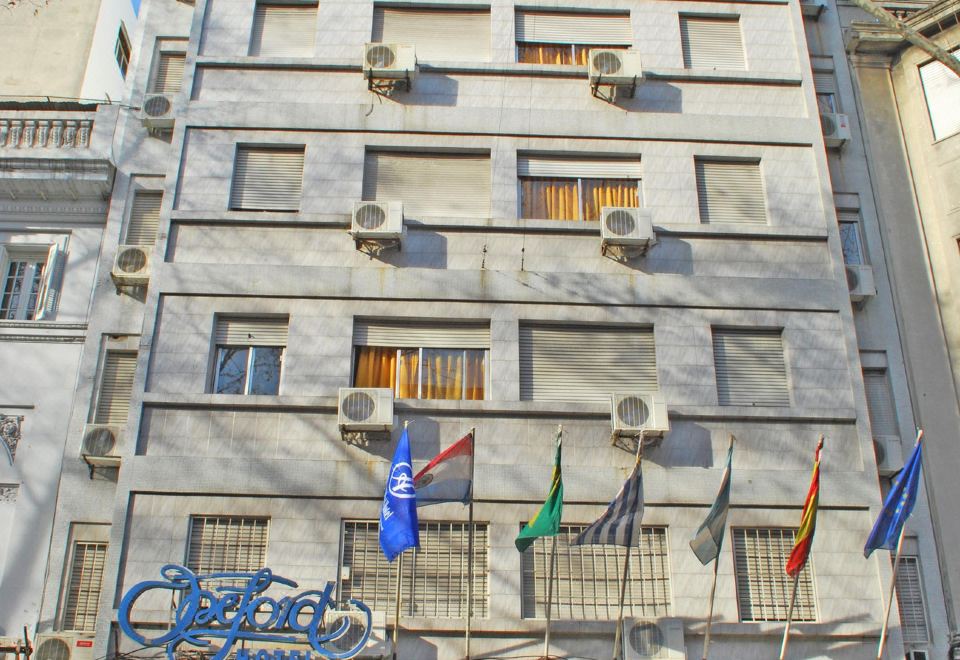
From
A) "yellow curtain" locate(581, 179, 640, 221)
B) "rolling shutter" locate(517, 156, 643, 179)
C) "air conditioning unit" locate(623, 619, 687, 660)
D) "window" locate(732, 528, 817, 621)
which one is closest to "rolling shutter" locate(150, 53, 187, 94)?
"rolling shutter" locate(517, 156, 643, 179)

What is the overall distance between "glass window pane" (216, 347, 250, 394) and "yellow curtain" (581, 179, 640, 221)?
20.3 ft

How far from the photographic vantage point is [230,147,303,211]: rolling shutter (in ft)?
54.3

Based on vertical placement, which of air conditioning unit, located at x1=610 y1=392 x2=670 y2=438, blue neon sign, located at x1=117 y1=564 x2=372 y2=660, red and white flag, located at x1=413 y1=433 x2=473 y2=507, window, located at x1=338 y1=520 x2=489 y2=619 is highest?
air conditioning unit, located at x1=610 y1=392 x2=670 y2=438

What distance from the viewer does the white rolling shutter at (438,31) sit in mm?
18078

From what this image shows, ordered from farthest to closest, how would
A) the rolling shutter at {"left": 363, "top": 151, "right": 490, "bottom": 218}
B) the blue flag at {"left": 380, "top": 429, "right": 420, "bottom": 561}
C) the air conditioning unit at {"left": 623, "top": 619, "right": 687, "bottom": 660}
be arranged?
the rolling shutter at {"left": 363, "top": 151, "right": 490, "bottom": 218}
the air conditioning unit at {"left": 623, "top": 619, "right": 687, "bottom": 660}
the blue flag at {"left": 380, "top": 429, "right": 420, "bottom": 561}

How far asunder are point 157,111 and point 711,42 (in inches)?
408

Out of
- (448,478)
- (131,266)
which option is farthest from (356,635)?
(131,266)

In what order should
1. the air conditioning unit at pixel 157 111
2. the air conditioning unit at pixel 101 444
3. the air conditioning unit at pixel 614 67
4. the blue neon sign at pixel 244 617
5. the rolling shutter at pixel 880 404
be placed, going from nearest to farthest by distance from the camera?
the blue neon sign at pixel 244 617, the air conditioning unit at pixel 101 444, the rolling shutter at pixel 880 404, the air conditioning unit at pixel 614 67, the air conditioning unit at pixel 157 111

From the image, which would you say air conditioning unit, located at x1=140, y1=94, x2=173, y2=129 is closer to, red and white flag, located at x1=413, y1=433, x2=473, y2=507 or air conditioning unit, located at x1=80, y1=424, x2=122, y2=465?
air conditioning unit, located at x1=80, y1=424, x2=122, y2=465

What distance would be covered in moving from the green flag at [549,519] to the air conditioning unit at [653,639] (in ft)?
6.58

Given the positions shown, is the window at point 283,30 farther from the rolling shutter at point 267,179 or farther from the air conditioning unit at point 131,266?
the air conditioning unit at point 131,266

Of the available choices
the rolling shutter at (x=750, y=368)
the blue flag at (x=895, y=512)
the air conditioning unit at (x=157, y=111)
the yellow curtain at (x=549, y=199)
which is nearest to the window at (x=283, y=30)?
the air conditioning unit at (x=157, y=111)

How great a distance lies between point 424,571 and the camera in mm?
14055

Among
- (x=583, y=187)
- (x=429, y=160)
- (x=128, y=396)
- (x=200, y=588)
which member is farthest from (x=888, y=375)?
(x=128, y=396)
